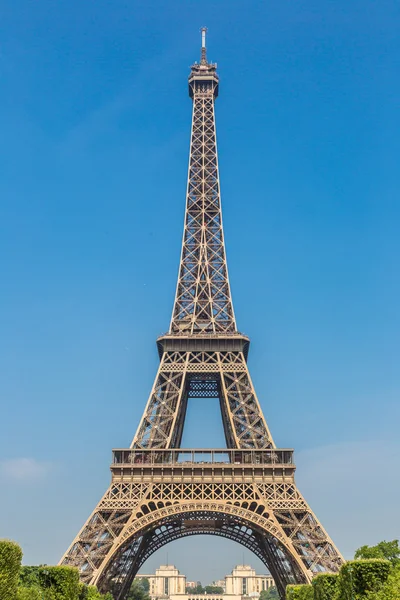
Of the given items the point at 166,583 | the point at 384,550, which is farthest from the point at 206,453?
the point at 166,583

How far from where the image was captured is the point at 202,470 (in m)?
46.6

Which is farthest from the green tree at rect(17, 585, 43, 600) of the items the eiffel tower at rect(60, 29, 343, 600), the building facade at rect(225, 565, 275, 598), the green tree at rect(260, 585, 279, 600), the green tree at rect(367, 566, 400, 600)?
the building facade at rect(225, 565, 275, 598)

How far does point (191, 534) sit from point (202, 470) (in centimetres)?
1427

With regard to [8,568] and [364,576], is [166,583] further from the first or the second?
[8,568]

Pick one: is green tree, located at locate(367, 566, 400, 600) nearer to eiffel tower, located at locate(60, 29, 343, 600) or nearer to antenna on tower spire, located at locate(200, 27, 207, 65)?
eiffel tower, located at locate(60, 29, 343, 600)

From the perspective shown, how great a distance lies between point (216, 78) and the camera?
66.8m

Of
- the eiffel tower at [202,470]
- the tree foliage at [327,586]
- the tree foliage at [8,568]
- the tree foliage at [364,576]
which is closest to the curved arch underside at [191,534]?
the eiffel tower at [202,470]

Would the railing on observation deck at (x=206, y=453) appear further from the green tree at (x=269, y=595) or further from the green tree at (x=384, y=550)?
the green tree at (x=269, y=595)

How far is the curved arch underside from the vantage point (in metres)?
44.8

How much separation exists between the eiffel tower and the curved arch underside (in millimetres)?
108

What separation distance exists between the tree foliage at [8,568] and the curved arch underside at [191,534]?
13631 mm

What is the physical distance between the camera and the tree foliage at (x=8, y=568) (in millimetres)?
28436

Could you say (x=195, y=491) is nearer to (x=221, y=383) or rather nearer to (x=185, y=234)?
(x=221, y=383)

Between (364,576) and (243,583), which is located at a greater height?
(243,583)
